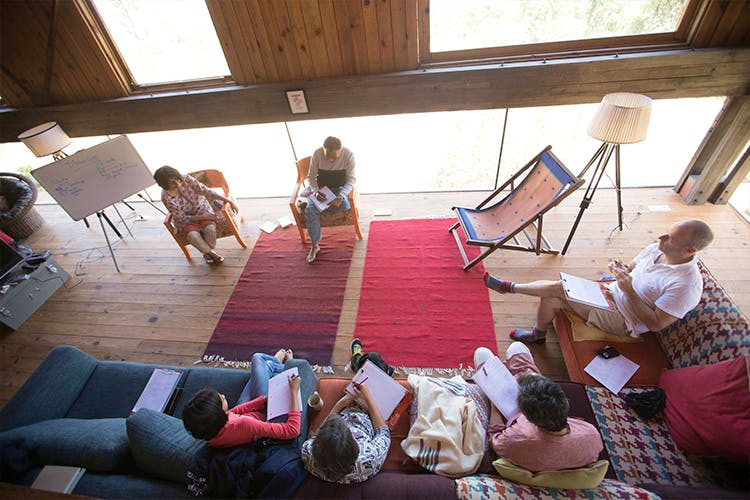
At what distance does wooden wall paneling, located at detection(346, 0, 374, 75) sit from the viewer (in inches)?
125

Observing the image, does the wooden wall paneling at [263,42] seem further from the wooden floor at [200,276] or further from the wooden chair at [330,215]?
the wooden floor at [200,276]

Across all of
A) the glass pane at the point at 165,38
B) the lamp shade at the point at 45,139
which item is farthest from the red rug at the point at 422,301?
the lamp shade at the point at 45,139

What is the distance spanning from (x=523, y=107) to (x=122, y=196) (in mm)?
4334

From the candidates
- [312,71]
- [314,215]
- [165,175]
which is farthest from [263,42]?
[314,215]

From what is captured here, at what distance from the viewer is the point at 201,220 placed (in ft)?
11.4

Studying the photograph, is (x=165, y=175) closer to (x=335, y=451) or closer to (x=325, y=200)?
(x=325, y=200)

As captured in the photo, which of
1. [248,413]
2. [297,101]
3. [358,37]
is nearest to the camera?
[248,413]

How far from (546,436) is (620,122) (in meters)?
2.49

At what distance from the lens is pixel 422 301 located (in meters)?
3.01

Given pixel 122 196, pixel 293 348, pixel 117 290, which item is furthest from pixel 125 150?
pixel 293 348

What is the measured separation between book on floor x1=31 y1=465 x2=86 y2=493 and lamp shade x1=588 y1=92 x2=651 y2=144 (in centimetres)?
401

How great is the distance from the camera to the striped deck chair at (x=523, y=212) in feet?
9.36

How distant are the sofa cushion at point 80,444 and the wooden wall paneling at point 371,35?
3626mm

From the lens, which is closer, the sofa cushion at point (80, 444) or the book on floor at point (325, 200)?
the sofa cushion at point (80, 444)
